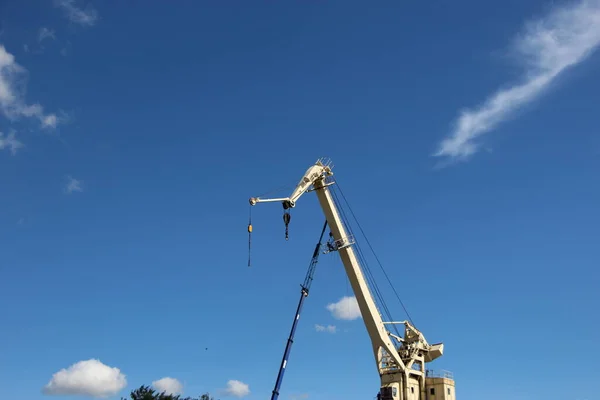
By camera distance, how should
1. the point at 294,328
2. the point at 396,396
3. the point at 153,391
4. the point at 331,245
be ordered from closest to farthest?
the point at 396,396
the point at 331,245
the point at 294,328
the point at 153,391

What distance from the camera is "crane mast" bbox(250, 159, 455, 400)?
37.1 metres

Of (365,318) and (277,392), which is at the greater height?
(365,318)

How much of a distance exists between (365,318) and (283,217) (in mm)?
9368

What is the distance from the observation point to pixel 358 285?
37.8 metres

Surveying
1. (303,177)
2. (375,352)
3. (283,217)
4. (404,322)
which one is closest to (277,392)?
(375,352)

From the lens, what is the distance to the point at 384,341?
1463 inches

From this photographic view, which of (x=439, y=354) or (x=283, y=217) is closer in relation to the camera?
(x=283, y=217)

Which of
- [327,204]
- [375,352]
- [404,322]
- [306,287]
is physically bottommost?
[375,352]

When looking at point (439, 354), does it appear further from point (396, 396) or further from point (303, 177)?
point (303, 177)

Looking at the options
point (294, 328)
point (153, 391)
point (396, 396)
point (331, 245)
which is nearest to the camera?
point (396, 396)

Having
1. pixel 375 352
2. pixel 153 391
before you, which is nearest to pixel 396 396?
pixel 375 352

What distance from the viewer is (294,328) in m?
42.2

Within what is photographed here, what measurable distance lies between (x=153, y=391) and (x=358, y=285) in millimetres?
50933

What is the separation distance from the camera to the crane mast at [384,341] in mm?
37062
